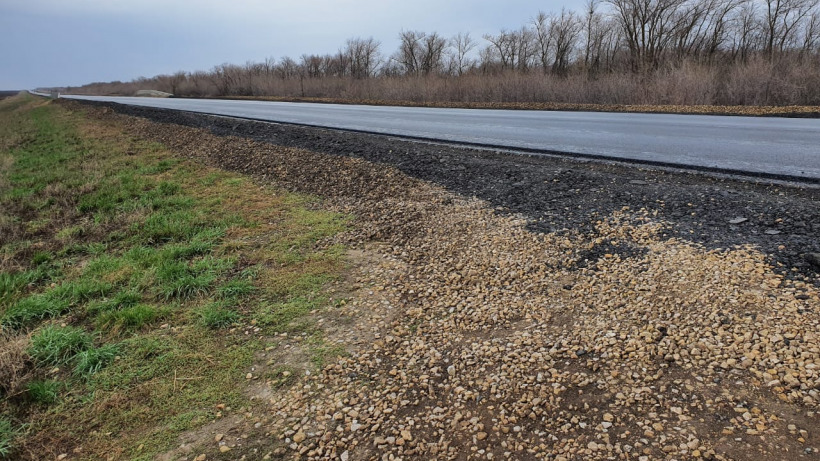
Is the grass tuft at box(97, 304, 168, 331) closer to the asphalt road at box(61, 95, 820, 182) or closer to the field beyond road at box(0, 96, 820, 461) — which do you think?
the field beyond road at box(0, 96, 820, 461)

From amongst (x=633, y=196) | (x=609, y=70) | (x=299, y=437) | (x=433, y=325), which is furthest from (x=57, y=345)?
(x=609, y=70)

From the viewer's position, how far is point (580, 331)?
333 centimetres

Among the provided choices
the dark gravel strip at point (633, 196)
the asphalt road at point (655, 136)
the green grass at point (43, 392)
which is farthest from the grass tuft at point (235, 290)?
the asphalt road at point (655, 136)

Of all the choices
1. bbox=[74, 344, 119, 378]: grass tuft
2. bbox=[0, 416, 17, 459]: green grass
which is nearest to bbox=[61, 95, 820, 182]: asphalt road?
bbox=[74, 344, 119, 378]: grass tuft

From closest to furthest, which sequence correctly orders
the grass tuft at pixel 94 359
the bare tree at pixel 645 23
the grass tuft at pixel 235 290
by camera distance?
the grass tuft at pixel 94 359
the grass tuft at pixel 235 290
the bare tree at pixel 645 23

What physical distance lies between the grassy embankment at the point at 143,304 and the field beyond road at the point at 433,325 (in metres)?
0.02

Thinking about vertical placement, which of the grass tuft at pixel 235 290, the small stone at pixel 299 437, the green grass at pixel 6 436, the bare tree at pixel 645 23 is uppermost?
the bare tree at pixel 645 23

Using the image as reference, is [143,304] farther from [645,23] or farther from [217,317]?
[645,23]

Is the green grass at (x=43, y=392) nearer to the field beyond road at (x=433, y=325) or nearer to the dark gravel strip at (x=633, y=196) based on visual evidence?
the field beyond road at (x=433, y=325)

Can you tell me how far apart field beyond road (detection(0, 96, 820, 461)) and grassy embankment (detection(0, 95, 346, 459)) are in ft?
0.07

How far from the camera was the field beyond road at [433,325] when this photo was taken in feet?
8.43

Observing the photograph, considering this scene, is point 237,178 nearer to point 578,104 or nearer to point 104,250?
point 104,250

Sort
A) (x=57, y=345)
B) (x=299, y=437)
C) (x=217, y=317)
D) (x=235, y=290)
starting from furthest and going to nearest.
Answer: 1. (x=235, y=290)
2. (x=217, y=317)
3. (x=57, y=345)
4. (x=299, y=437)

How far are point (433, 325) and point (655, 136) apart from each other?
348 inches
